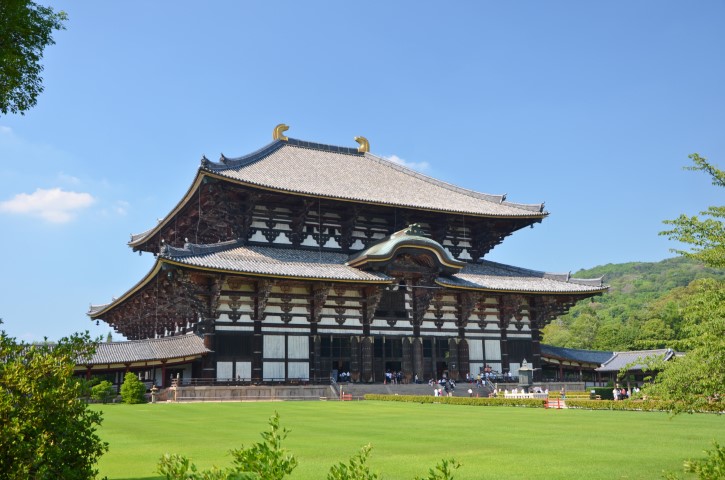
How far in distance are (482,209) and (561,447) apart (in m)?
33.4

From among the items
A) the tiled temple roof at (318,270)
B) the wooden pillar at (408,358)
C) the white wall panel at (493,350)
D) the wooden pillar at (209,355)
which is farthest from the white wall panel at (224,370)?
the white wall panel at (493,350)

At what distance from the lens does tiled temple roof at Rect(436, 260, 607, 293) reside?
41688mm

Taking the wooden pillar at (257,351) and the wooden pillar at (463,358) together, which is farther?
the wooden pillar at (463,358)

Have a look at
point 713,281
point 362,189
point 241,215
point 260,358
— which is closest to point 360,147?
point 362,189

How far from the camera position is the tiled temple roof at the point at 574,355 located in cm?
5006

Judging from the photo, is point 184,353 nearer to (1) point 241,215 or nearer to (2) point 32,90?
(1) point 241,215

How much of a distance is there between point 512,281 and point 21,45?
36144 mm

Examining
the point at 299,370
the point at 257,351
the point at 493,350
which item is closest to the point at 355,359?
the point at 299,370

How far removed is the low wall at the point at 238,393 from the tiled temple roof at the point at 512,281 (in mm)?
11013

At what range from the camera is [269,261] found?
1442 inches

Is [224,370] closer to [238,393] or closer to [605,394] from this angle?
[238,393]

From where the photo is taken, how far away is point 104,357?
3800 cm

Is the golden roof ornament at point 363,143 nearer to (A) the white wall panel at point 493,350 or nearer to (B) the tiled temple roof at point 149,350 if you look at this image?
(A) the white wall panel at point 493,350

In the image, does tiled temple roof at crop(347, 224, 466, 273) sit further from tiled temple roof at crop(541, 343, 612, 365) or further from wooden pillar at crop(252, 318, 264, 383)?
tiled temple roof at crop(541, 343, 612, 365)
